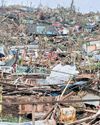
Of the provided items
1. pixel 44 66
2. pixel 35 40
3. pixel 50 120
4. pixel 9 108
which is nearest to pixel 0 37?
pixel 35 40

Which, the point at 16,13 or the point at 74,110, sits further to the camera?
the point at 16,13

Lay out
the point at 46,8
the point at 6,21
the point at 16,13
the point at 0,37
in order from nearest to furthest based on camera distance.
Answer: the point at 0,37
the point at 6,21
the point at 16,13
the point at 46,8

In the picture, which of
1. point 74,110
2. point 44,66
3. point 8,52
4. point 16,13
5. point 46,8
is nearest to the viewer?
point 74,110

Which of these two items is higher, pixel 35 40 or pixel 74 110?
pixel 35 40

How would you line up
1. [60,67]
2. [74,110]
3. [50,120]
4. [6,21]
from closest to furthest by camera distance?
1. [50,120]
2. [74,110]
3. [60,67]
4. [6,21]

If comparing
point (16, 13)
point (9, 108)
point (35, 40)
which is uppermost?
point (16, 13)

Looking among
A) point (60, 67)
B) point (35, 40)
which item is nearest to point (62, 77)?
point (60, 67)

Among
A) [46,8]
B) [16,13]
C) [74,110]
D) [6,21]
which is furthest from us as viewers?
[46,8]

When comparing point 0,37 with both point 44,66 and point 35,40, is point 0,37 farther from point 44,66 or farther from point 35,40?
point 44,66

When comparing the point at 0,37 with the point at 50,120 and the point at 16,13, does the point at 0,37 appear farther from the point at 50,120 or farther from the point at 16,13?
the point at 50,120
